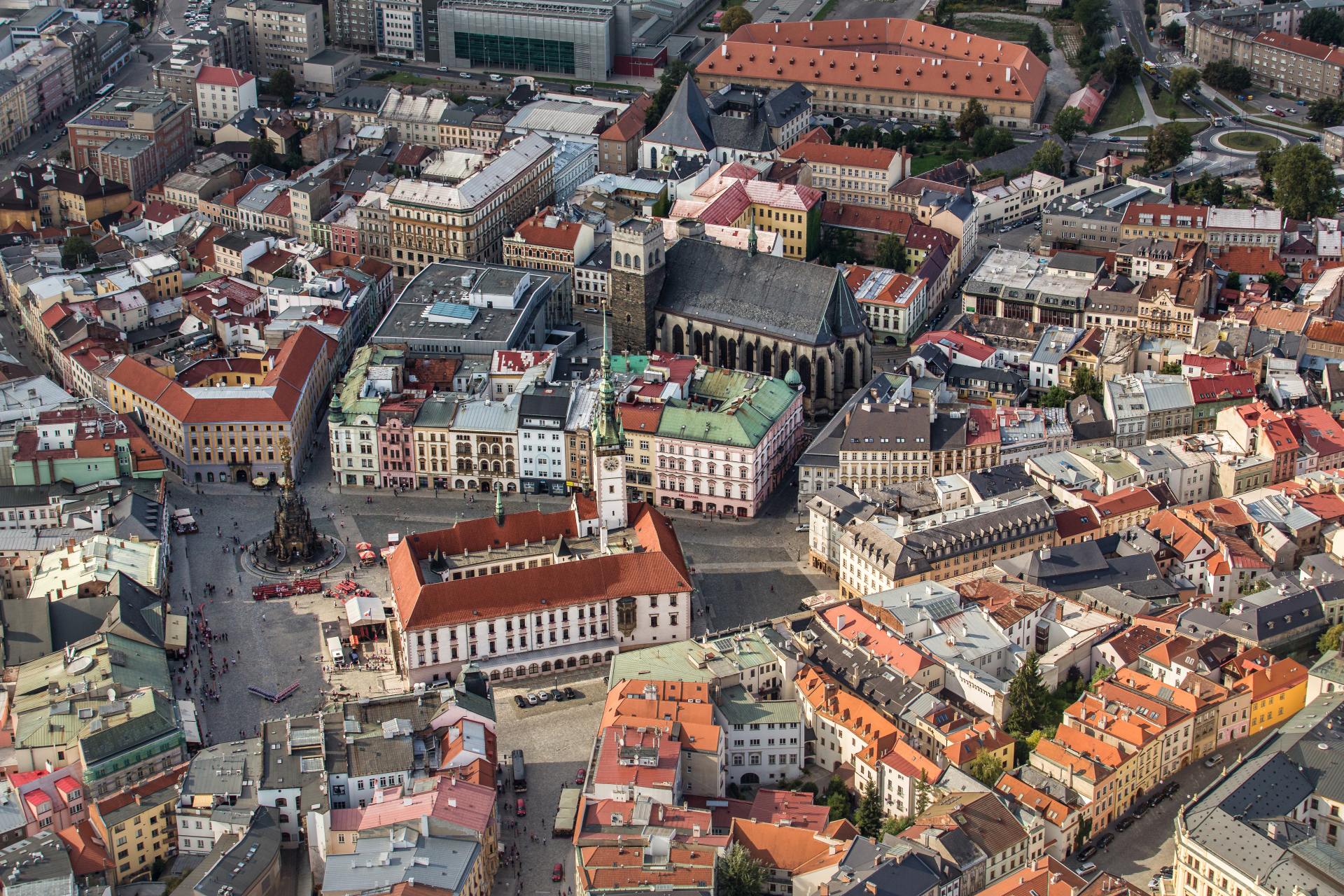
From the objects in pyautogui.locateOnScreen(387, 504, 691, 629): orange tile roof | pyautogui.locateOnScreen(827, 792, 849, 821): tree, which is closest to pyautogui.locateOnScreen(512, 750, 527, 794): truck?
pyautogui.locateOnScreen(387, 504, 691, 629): orange tile roof

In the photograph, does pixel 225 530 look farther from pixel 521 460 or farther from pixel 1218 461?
pixel 1218 461

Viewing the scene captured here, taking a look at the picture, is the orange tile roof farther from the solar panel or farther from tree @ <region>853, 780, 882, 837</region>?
the solar panel

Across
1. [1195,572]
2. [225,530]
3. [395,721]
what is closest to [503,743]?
[395,721]

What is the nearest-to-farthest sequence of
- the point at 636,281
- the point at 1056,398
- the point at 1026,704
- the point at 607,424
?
the point at 1026,704
the point at 607,424
the point at 1056,398
the point at 636,281

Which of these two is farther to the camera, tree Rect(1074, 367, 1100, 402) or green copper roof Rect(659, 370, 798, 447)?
tree Rect(1074, 367, 1100, 402)

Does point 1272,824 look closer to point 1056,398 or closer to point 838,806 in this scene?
point 838,806

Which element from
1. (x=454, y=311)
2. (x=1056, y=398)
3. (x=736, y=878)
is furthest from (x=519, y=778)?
(x=1056, y=398)

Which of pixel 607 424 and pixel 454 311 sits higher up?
pixel 607 424
